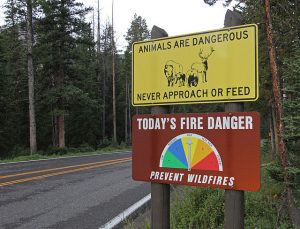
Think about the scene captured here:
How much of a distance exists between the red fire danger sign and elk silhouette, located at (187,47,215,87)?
0.31 m

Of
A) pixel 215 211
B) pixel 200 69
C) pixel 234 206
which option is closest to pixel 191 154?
pixel 234 206

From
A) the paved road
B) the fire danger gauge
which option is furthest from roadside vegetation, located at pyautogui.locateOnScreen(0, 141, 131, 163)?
the fire danger gauge

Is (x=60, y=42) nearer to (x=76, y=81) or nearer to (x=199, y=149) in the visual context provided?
(x=76, y=81)

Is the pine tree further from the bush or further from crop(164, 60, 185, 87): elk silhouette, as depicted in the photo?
crop(164, 60, 185, 87): elk silhouette

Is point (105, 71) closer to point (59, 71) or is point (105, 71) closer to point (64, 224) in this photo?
point (59, 71)

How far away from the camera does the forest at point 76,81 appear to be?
21.3 feet

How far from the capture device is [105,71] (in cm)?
5619

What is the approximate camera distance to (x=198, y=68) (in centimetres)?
367

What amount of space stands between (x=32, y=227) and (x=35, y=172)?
8.35 metres

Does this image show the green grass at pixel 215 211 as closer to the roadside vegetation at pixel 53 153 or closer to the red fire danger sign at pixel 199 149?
the red fire danger sign at pixel 199 149

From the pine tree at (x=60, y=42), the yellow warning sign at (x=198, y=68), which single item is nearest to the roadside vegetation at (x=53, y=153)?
the pine tree at (x=60, y=42)

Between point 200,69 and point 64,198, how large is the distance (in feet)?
22.9

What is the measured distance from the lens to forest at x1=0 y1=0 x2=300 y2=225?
6.48 m

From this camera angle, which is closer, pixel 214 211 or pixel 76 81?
pixel 214 211
